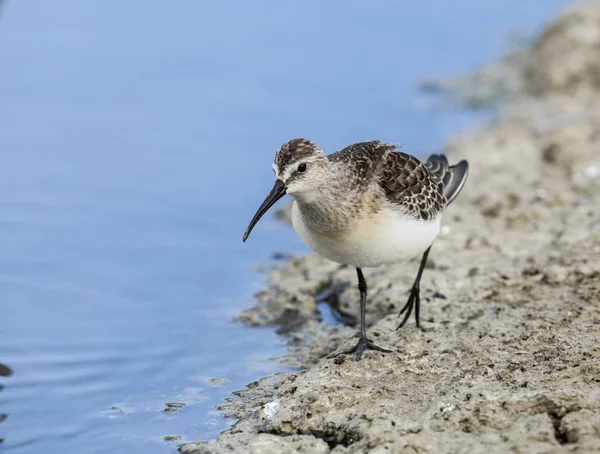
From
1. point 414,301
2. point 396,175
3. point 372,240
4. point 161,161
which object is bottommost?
point 372,240

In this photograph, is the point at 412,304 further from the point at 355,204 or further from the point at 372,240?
the point at 355,204

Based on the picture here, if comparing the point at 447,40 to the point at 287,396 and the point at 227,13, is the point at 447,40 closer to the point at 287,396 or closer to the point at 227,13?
the point at 227,13

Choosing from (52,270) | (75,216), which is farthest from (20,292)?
(75,216)

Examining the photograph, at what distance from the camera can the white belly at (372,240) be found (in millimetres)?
6168

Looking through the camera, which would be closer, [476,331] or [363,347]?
[363,347]

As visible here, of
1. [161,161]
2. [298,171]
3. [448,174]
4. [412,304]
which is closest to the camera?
[298,171]

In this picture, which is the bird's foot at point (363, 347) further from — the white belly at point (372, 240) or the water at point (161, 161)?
the water at point (161, 161)

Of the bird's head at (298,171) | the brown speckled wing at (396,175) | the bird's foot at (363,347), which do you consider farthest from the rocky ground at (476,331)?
the bird's head at (298,171)

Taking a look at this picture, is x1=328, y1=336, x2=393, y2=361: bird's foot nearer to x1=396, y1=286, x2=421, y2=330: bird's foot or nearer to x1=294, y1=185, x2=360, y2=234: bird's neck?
x1=396, y1=286, x2=421, y2=330: bird's foot

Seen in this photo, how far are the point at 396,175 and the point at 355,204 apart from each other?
0.60 metres

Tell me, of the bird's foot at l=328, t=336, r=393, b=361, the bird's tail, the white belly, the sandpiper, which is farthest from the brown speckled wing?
the bird's foot at l=328, t=336, r=393, b=361

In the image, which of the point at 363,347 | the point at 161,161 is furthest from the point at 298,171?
the point at 161,161

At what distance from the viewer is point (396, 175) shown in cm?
666

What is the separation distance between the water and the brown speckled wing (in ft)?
5.51
